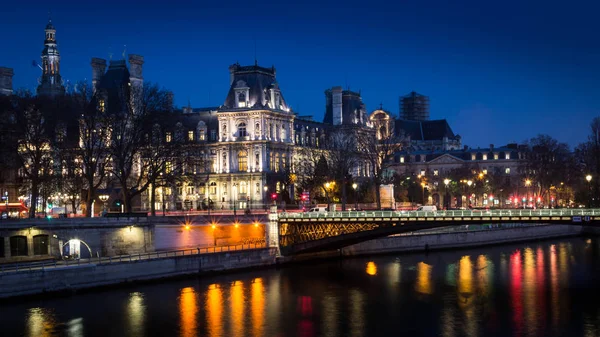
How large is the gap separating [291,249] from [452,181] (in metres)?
70.9

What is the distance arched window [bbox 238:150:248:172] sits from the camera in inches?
4486

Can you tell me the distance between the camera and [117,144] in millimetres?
80188

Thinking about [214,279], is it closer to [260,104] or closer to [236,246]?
[236,246]

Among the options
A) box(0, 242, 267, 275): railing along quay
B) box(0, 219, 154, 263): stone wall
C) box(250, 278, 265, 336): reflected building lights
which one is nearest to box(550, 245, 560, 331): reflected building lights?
box(250, 278, 265, 336): reflected building lights

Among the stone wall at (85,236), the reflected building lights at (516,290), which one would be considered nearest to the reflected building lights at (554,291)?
the reflected building lights at (516,290)

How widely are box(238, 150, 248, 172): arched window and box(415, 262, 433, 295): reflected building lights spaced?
43748mm

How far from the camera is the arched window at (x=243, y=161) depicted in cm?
11394

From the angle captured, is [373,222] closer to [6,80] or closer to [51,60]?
[6,80]

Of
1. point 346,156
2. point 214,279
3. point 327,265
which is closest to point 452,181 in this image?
point 346,156

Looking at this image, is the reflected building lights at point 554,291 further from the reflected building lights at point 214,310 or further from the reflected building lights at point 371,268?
the reflected building lights at point 214,310

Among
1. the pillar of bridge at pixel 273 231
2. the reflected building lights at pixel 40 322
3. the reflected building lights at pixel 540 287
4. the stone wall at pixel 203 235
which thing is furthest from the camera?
the stone wall at pixel 203 235

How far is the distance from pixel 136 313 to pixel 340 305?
1263 cm

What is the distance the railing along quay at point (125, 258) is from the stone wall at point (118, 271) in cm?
59

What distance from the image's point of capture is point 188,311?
50.9m
